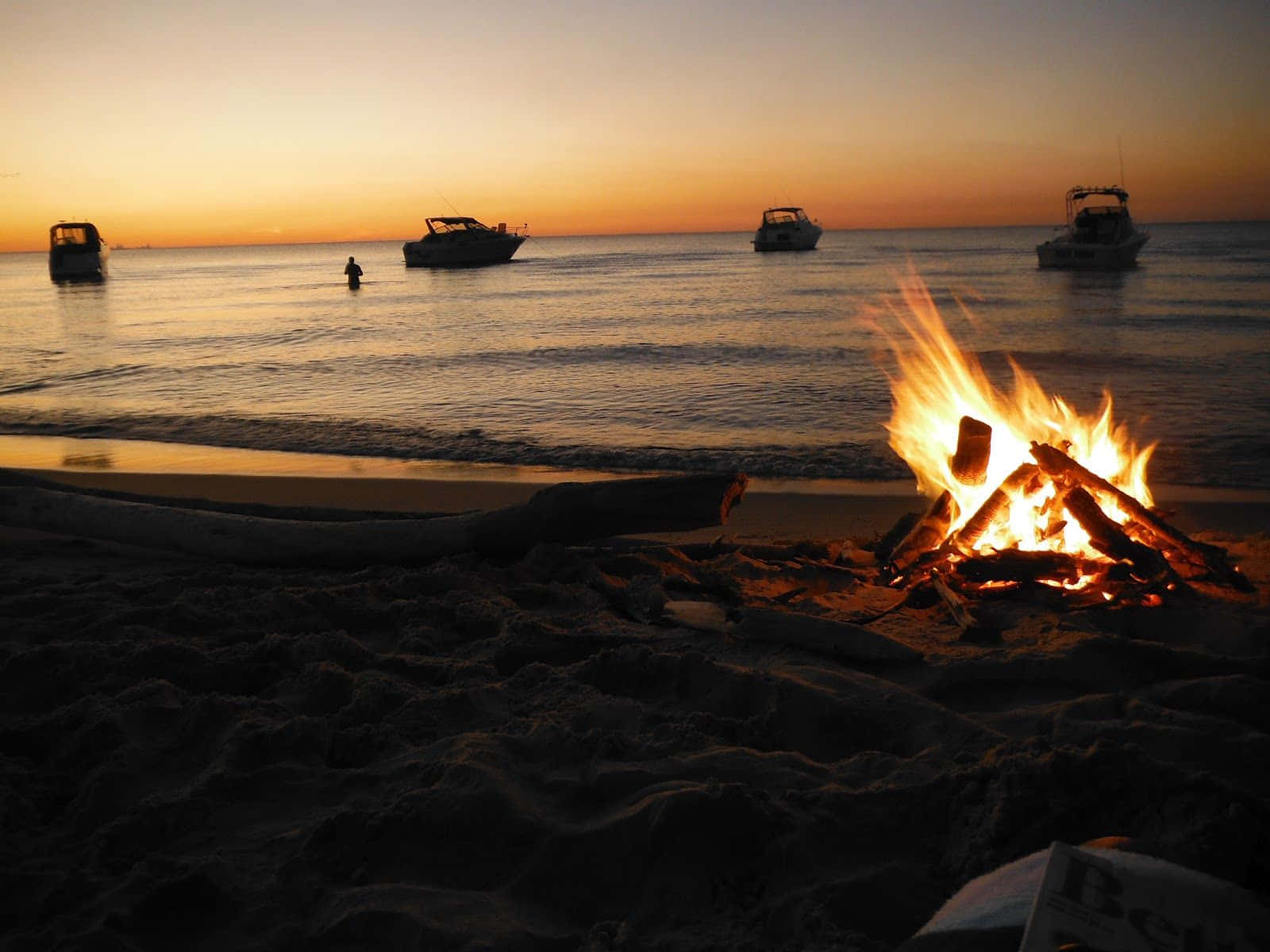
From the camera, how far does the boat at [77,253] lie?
59.5 metres

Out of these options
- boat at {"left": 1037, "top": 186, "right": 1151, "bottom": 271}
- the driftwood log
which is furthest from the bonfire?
boat at {"left": 1037, "top": 186, "right": 1151, "bottom": 271}

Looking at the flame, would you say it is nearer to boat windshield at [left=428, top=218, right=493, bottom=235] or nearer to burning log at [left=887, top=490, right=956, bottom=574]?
burning log at [left=887, top=490, right=956, bottom=574]

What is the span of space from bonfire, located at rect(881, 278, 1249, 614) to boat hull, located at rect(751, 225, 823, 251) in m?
70.3

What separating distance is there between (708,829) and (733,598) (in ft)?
7.31

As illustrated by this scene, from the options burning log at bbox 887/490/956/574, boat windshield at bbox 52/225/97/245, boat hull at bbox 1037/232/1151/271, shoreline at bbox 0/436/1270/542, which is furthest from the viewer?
boat windshield at bbox 52/225/97/245

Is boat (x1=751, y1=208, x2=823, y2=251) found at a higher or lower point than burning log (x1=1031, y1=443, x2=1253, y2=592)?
higher

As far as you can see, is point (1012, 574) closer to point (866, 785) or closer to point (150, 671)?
point (866, 785)

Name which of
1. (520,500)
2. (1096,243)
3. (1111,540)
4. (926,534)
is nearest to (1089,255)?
(1096,243)

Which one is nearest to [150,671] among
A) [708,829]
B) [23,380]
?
[708,829]

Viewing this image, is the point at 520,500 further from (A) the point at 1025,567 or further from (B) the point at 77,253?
(B) the point at 77,253

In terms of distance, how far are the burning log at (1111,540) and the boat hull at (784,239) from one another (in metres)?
71.4

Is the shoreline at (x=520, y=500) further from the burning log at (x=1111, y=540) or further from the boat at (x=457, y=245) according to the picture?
the boat at (x=457, y=245)

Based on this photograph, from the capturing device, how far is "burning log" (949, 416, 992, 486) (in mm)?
4945

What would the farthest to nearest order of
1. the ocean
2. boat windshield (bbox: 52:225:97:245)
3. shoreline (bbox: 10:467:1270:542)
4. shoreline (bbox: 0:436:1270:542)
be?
1. boat windshield (bbox: 52:225:97:245)
2. the ocean
3. shoreline (bbox: 0:436:1270:542)
4. shoreline (bbox: 10:467:1270:542)
